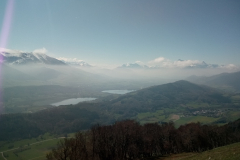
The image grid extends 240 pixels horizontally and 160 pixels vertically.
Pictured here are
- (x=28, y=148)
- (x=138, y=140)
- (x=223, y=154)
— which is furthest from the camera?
(x=28, y=148)

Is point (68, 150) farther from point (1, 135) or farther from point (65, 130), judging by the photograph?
point (1, 135)

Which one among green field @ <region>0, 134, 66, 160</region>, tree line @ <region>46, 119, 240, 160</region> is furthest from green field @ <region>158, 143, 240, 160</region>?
green field @ <region>0, 134, 66, 160</region>

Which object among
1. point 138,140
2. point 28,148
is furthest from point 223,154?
point 28,148

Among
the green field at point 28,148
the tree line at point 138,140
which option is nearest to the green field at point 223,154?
the tree line at point 138,140

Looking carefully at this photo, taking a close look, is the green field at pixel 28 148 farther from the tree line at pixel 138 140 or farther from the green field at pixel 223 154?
the green field at pixel 223 154

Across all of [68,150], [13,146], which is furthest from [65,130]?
[68,150]

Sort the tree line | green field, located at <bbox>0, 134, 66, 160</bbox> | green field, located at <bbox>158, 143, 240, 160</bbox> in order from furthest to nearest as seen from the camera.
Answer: green field, located at <bbox>0, 134, 66, 160</bbox> → the tree line → green field, located at <bbox>158, 143, 240, 160</bbox>

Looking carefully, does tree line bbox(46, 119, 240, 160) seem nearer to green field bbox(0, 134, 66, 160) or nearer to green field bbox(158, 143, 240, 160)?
green field bbox(158, 143, 240, 160)

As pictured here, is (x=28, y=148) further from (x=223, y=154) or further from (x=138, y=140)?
(x=223, y=154)
